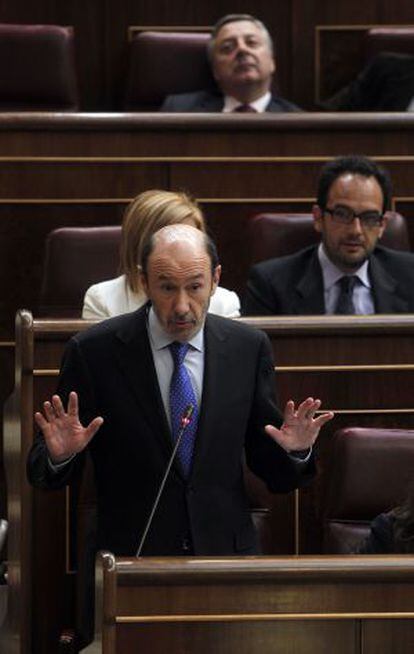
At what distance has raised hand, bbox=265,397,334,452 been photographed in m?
1.44

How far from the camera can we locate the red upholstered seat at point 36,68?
2.62m

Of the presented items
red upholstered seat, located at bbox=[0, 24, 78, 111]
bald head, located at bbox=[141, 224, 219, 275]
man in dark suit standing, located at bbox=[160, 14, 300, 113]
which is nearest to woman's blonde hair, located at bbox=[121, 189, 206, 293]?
bald head, located at bbox=[141, 224, 219, 275]

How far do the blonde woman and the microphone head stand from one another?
0.94ft

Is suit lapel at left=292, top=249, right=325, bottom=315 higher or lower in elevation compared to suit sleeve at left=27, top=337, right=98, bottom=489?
higher

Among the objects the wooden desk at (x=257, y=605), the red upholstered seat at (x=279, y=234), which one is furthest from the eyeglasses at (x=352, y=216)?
the wooden desk at (x=257, y=605)

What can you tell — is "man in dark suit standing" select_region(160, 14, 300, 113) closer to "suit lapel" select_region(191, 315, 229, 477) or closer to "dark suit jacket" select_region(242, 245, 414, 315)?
"dark suit jacket" select_region(242, 245, 414, 315)

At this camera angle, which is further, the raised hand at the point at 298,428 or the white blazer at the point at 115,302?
the white blazer at the point at 115,302

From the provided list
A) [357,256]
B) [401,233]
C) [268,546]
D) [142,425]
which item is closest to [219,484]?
[142,425]

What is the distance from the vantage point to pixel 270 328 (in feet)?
5.76

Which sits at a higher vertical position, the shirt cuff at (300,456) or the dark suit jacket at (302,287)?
the dark suit jacket at (302,287)

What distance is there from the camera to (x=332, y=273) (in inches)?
80.6

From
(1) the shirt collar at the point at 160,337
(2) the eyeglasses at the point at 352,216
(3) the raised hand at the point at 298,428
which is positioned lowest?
(3) the raised hand at the point at 298,428

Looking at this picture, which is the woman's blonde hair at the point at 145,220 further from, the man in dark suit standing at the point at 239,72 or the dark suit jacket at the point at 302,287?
the man in dark suit standing at the point at 239,72

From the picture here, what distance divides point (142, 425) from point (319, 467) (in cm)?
30
